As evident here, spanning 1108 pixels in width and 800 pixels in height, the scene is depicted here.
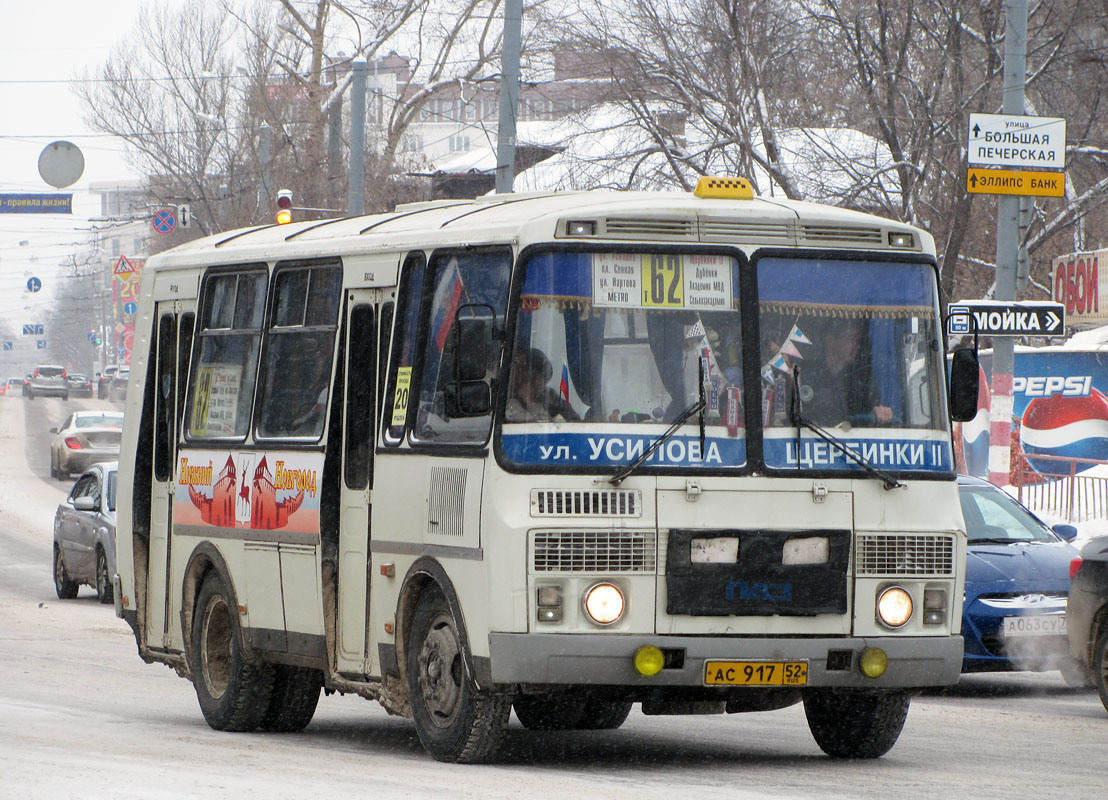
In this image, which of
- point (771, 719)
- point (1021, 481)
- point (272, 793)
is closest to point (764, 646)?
point (272, 793)

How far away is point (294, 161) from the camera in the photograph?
5266 cm

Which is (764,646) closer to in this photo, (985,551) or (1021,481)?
(985,551)

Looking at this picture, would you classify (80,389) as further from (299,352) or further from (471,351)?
(471,351)

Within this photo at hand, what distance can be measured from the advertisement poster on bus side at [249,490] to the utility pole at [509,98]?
11.4m

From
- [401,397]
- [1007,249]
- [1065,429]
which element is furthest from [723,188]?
[1065,429]

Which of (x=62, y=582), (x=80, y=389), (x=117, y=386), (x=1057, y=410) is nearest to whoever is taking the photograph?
(x=62, y=582)

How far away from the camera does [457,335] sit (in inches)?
341

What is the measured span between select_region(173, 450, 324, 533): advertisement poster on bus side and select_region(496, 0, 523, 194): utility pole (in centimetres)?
1142

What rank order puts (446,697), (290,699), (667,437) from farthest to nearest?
(290,699), (446,697), (667,437)

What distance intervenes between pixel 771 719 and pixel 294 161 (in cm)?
4225

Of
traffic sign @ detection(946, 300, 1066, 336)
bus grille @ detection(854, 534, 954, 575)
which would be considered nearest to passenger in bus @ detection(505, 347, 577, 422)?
bus grille @ detection(854, 534, 954, 575)

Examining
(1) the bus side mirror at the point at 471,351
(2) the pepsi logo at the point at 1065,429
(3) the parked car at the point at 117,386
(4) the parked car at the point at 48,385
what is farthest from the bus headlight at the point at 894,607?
(3) the parked car at the point at 117,386

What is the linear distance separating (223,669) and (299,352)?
2077 mm

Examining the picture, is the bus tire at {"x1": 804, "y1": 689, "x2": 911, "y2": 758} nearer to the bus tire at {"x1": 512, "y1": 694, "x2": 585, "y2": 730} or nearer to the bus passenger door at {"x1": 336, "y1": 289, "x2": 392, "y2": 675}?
the bus tire at {"x1": 512, "y1": 694, "x2": 585, "y2": 730}
